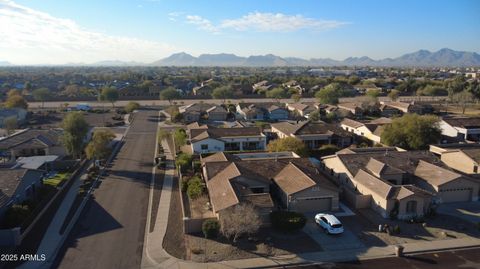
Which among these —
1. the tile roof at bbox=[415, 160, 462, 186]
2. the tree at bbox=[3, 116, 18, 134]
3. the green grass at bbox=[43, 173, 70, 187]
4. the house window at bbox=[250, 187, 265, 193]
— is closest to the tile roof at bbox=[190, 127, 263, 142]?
the green grass at bbox=[43, 173, 70, 187]

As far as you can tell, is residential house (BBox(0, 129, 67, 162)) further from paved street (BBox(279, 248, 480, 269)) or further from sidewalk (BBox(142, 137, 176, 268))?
paved street (BBox(279, 248, 480, 269))

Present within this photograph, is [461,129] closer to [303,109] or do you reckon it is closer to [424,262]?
[303,109]

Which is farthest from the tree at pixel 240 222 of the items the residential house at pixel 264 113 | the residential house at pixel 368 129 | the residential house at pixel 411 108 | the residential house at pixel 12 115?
the residential house at pixel 411 108

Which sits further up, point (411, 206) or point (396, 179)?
point (396, 179)

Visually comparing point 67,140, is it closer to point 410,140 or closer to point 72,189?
point 72,189

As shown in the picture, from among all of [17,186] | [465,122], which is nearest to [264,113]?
[465,122]
